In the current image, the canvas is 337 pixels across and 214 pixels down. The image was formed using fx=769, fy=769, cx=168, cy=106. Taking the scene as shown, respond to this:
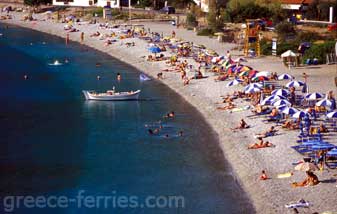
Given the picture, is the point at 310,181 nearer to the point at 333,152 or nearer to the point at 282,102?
the point at 333,152

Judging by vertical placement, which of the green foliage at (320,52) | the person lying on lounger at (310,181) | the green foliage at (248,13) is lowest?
the person lying on lounger at (310,181)

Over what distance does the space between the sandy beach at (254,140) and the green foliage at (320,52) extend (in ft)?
5.74

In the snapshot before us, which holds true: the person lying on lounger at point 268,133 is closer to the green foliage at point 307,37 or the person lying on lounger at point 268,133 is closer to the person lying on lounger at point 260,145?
the person lying on lounger at point 260,145

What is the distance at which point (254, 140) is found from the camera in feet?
137

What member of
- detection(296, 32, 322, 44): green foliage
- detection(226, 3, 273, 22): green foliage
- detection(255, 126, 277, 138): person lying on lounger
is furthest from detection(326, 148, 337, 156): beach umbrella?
detection(226, 3, 273, 22): green foliage

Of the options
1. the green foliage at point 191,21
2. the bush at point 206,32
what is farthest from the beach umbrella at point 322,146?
the green foliage at point 191,21

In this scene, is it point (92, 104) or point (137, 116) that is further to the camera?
point (92, 104)

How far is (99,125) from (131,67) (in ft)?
84.7

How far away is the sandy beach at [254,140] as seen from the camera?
3259 cm

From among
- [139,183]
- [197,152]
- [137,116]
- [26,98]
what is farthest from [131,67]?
[139,183]

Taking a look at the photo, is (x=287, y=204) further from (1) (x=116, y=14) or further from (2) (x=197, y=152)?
(1) (x=116, y=14)

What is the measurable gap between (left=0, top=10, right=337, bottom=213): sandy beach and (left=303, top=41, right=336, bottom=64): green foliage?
175 centimetres

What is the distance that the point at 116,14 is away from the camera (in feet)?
380

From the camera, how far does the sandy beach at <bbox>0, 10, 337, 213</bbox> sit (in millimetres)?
32594
